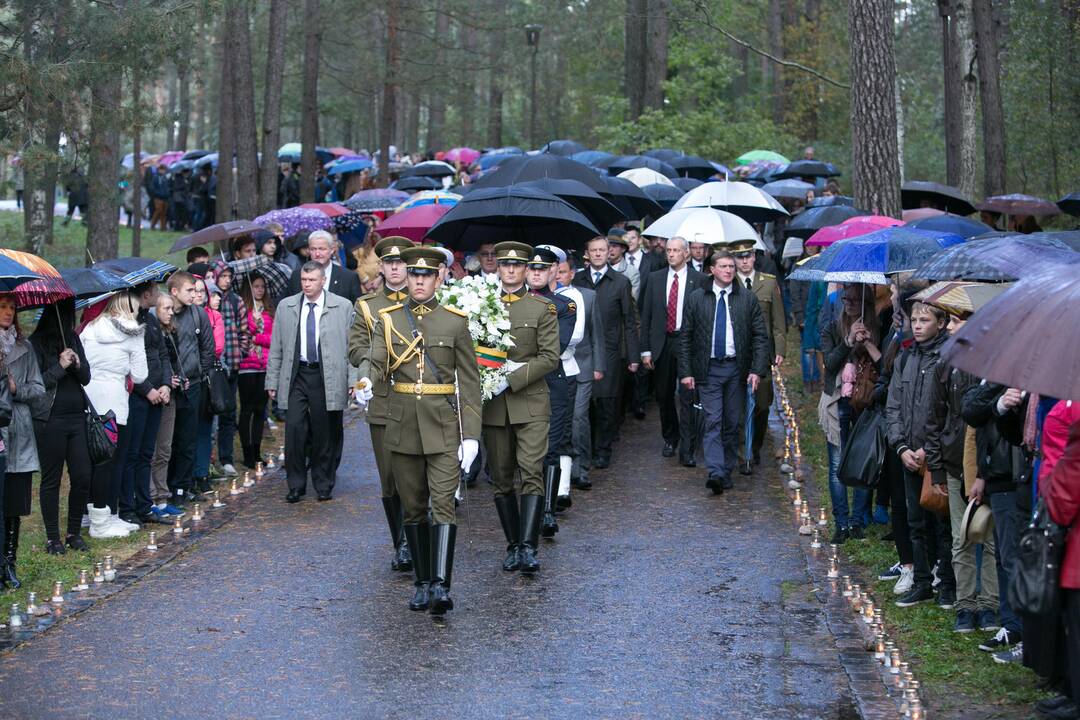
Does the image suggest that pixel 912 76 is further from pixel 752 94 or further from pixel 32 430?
pixel 32 430

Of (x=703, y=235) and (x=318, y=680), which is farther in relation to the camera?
(x=703, y=235)

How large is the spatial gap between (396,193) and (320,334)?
12.4 meters

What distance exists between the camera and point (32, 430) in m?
10.1

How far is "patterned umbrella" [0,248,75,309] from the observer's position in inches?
384

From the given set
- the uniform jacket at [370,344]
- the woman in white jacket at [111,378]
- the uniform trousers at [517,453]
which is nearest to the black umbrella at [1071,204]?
the uniform trousers at [517,453]

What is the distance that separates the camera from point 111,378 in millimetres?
11562

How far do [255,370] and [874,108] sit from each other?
25.1ft

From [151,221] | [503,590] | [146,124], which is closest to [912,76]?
[151,221]

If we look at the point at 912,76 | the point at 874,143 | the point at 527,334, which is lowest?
the point at 527,334

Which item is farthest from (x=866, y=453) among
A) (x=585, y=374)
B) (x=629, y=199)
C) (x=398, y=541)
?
(x=629, y=199)

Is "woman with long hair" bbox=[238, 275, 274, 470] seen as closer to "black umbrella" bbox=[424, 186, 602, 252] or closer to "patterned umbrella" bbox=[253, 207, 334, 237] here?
"black umbrella" bbox=[424, 186, 602, 252]

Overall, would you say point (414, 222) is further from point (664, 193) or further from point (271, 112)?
point (271, 112)

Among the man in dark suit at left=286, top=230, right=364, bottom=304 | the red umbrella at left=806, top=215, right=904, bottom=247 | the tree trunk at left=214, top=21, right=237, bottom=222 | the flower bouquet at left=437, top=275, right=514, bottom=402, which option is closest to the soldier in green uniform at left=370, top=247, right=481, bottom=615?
the flower bouquet at left=437, top=275, right=514, bottom=402

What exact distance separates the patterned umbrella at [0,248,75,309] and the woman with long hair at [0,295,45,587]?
122 millimetres
